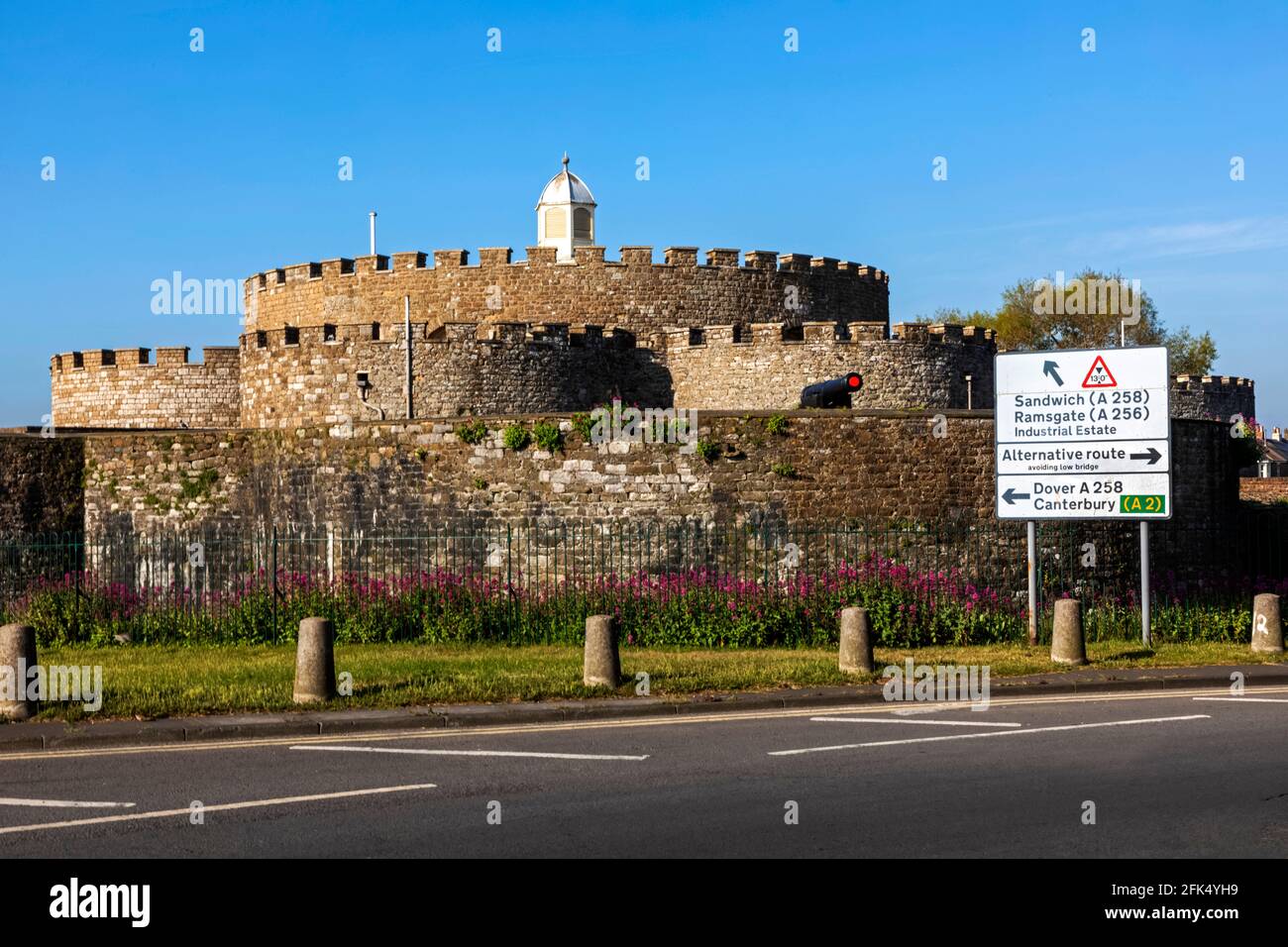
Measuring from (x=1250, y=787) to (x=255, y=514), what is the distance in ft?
66.8

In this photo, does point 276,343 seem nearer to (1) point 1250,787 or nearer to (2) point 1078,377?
(2) point 1078,377

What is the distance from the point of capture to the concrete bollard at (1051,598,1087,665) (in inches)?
691

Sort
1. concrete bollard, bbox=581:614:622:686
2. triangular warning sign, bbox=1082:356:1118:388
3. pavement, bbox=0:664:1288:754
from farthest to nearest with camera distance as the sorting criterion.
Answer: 1. triangular warning sign, bbox=1082:356:1118:388
2. concrete bollard, bbox=581:614:622:686
3. pavement, bbox=0:664:1288:754

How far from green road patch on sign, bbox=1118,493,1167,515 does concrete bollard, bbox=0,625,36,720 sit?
13.6m

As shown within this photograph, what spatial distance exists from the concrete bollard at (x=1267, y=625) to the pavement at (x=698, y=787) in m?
4.28

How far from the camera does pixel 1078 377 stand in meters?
19.4

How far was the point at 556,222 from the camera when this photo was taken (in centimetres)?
4644

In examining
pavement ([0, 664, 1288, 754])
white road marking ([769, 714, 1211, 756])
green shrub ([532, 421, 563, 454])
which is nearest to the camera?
white road marking ([769, 714, 1211, 756])

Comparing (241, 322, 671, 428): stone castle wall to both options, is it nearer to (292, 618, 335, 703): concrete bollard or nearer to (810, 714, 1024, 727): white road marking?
(292, 618, 335, 703): concrete bollard

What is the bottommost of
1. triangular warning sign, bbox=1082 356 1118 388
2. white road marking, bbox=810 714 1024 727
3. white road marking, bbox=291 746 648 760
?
white road marking, bbox=810 714 1024 727

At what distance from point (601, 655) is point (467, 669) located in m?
2.15

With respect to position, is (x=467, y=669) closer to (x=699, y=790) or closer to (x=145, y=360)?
(x=699, y=790)

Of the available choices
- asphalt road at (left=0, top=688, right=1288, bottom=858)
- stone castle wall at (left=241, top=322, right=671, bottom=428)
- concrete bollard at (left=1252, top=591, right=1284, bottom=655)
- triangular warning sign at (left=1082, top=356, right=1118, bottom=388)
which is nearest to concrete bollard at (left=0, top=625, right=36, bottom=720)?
asphalt road at (left=0, top=688, right=1288, bottom=858)
